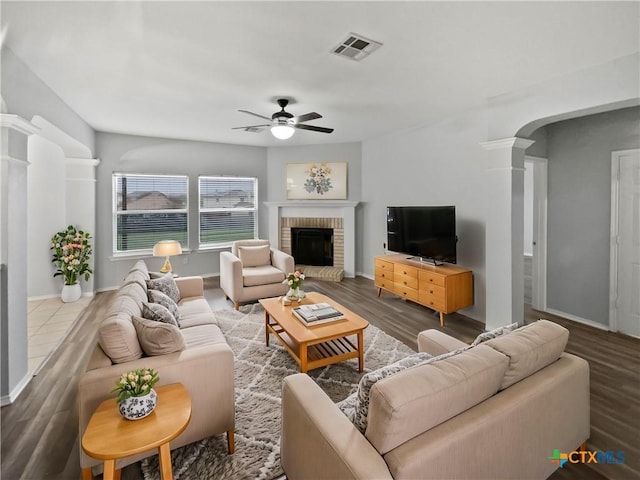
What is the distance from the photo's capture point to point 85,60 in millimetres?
2746

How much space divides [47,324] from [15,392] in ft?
5.96

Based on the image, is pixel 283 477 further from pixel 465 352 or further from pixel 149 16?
pixel 149 16

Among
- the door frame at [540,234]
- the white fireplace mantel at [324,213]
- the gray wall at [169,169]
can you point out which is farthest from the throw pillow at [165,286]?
the door frame at [540,234]

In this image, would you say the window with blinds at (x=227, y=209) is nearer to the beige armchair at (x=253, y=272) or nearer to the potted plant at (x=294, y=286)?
the beige armchair at (x=253, y=272)

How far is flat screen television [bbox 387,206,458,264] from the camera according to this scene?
420cm

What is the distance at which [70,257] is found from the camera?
15.8ft

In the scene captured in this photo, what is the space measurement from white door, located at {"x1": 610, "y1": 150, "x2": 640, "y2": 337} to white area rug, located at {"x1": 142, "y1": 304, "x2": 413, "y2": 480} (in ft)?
8.51

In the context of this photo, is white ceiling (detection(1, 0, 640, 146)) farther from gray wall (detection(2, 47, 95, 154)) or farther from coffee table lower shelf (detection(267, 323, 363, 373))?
coffee table lower shelf (detection(267, 323, 363, 373))

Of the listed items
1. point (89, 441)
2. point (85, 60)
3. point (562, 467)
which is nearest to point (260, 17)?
point (85, 60)

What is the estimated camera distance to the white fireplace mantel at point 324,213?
643 cm

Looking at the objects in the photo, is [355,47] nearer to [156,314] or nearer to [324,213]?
[156,314]

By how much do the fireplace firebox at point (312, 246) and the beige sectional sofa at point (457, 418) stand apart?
195 inches

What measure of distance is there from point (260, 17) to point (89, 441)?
98.2 inches

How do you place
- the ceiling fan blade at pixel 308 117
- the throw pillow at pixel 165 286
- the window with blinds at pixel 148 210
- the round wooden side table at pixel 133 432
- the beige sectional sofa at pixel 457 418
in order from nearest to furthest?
the beige sectional sofa at pixel 457 418, the round wooden side table at pixel 133 432, the throw pillow at pixel 165 286, the ceiling fan blade at pixel 308 117, the window with blinds at pixel 148 210
